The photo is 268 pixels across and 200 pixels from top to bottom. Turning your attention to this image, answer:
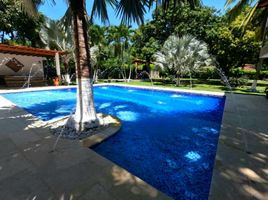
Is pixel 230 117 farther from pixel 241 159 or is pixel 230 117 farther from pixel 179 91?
pixel 179 91

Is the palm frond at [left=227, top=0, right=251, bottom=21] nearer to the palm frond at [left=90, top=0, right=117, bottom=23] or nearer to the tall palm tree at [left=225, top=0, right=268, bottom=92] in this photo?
the tall palm tree at [left=225, top=0, right=268, bottom=92]

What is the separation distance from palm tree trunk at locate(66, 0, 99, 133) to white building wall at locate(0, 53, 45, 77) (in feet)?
48.4

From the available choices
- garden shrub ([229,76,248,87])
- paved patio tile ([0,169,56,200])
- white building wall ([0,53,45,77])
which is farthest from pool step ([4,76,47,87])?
garden shrub ([229,76,248,87])

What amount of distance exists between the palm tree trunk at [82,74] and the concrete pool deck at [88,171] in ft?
2.65

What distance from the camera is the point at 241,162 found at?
9.23 feet

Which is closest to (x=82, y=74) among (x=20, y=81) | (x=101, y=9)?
(x=101, y=9)

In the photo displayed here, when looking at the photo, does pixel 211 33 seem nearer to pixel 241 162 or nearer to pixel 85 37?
pixel 85 37

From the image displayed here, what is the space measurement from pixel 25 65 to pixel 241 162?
61.9ft

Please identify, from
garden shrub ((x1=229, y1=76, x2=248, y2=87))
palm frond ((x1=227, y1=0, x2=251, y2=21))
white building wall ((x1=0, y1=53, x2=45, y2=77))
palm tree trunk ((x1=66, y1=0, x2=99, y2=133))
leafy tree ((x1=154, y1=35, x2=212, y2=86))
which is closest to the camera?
palm tree trunk ((x1=66, y1=0, x2=99, y2=133))

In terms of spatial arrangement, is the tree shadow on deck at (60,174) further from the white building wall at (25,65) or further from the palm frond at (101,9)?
the white building wall at (25,65)

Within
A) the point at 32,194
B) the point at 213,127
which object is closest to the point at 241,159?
the point at 213,127

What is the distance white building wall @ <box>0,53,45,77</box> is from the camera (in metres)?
14.9

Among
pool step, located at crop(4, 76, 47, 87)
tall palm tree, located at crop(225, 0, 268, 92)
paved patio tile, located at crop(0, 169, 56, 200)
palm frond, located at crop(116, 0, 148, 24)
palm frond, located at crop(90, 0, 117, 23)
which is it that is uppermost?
tall palm tree, located at crop(225, 0, 268, 92)

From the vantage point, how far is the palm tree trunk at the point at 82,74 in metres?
4.13
